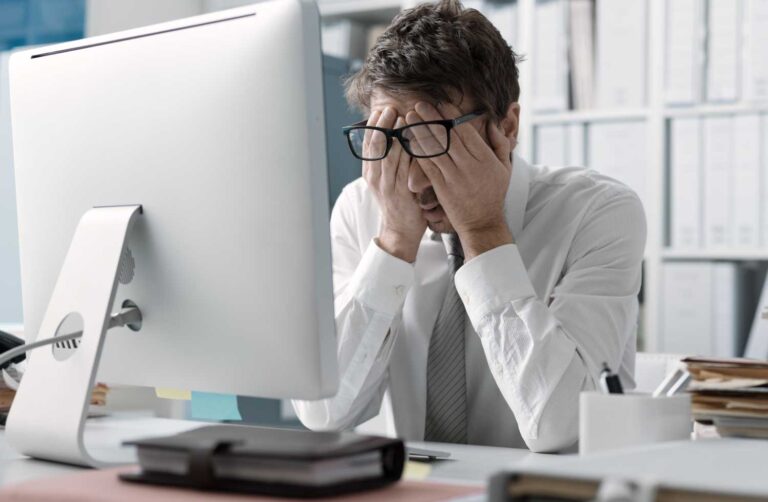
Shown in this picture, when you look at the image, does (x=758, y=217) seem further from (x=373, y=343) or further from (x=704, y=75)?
(x=373, y=343)

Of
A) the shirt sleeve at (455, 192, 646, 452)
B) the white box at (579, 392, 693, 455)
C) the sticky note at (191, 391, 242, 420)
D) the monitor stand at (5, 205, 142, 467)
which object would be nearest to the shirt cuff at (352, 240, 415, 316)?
the shirt sleeve at (455, 192, 646, 452)

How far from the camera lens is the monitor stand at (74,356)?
1027mm

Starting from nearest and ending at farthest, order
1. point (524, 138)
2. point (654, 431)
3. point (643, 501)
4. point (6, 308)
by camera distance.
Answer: point (643, 501) < point (654, 431) < point (524, 138) < point (6, 308)

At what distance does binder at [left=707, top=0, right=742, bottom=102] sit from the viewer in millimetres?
2428

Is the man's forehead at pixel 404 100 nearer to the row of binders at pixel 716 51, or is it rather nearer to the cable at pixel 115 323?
the cable at pixel 115 323

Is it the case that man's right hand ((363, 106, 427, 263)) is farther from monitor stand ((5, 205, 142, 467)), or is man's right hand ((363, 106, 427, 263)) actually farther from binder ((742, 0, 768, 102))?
binder ((742, 0, 768, 102))

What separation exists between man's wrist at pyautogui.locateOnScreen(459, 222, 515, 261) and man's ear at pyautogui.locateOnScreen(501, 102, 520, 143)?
0.67 feet

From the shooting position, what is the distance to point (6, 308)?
3.02 m

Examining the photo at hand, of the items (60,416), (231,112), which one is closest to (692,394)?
(231,112)

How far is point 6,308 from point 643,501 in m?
2.73

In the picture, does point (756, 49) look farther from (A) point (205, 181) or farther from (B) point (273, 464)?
(B) point (273, 464)

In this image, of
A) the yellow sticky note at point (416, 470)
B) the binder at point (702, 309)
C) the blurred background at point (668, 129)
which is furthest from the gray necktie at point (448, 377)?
the binder at point (702, 309)

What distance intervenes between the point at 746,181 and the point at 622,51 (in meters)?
0.46

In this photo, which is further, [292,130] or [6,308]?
[6,308]
